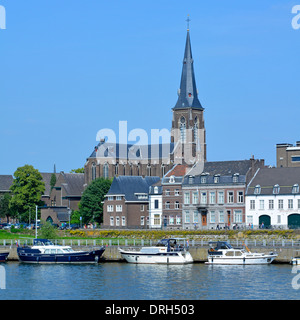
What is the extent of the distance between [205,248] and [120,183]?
48.4 metres

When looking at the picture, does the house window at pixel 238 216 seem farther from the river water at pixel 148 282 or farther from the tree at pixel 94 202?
the river water at pixel 148 282

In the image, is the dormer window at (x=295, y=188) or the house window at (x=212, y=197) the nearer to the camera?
the dormer window at (x=295, y=188)

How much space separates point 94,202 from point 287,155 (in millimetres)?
38132

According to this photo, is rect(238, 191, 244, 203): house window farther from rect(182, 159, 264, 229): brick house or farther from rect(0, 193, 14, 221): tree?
rect(0, 193, 14, 221): tree

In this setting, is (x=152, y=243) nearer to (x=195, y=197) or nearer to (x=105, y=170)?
(x=195, y=197)

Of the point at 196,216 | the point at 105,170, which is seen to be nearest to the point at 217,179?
the point at 196,216

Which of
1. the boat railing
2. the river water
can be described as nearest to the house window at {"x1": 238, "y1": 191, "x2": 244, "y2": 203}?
the boat railing

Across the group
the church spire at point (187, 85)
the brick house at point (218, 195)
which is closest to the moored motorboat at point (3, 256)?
the brick house at point (218, 195)

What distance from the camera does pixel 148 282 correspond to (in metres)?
59.6

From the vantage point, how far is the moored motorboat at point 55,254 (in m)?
74.9

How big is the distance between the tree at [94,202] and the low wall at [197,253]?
152ft

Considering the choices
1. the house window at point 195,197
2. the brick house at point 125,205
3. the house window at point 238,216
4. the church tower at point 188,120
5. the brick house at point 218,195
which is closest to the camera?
the house window at point 238,216
